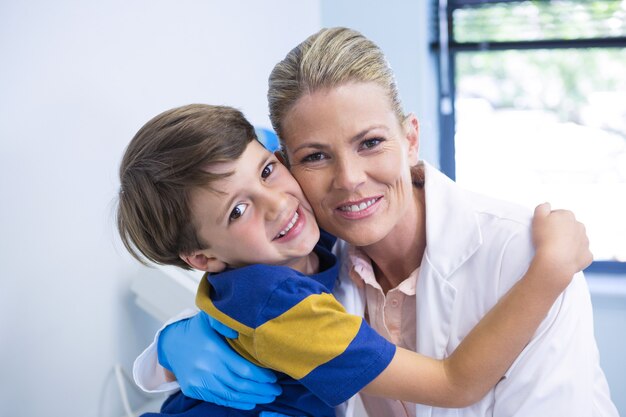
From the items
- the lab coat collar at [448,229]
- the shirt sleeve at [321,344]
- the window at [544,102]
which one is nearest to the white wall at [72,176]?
the shirt sleeve at [321,344]

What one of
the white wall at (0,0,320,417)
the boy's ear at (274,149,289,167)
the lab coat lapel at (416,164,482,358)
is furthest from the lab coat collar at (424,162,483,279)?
the white wall at (0,0,320,417)

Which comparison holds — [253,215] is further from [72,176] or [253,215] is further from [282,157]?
[72,176]

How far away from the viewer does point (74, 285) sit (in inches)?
55.9

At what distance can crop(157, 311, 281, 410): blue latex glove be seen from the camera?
1.12 m

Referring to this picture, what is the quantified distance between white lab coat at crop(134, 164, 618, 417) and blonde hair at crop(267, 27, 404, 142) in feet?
0.72

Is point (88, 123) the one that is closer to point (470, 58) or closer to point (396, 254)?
point (396, 254)

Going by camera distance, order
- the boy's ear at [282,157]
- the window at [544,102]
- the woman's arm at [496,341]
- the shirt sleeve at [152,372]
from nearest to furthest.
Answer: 1. the woman's arm at [496,341]
2. the boy's ear at [282,157]
3. the shirt sleeve at [152,372]
4. the window at [544,102]

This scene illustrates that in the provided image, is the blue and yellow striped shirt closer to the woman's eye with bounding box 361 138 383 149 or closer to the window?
the woman's eye with bounding box 361 138 383 149

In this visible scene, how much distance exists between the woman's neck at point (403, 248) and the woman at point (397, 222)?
3 centimetres

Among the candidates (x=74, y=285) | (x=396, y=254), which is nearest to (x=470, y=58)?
(x=396, y=254)

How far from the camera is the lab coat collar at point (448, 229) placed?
1.12m

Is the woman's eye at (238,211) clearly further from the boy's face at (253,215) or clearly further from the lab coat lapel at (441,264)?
the lab coat lapel at (441,264)

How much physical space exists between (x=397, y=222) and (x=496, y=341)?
301mm

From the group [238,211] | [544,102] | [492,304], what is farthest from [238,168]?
[544,102]
